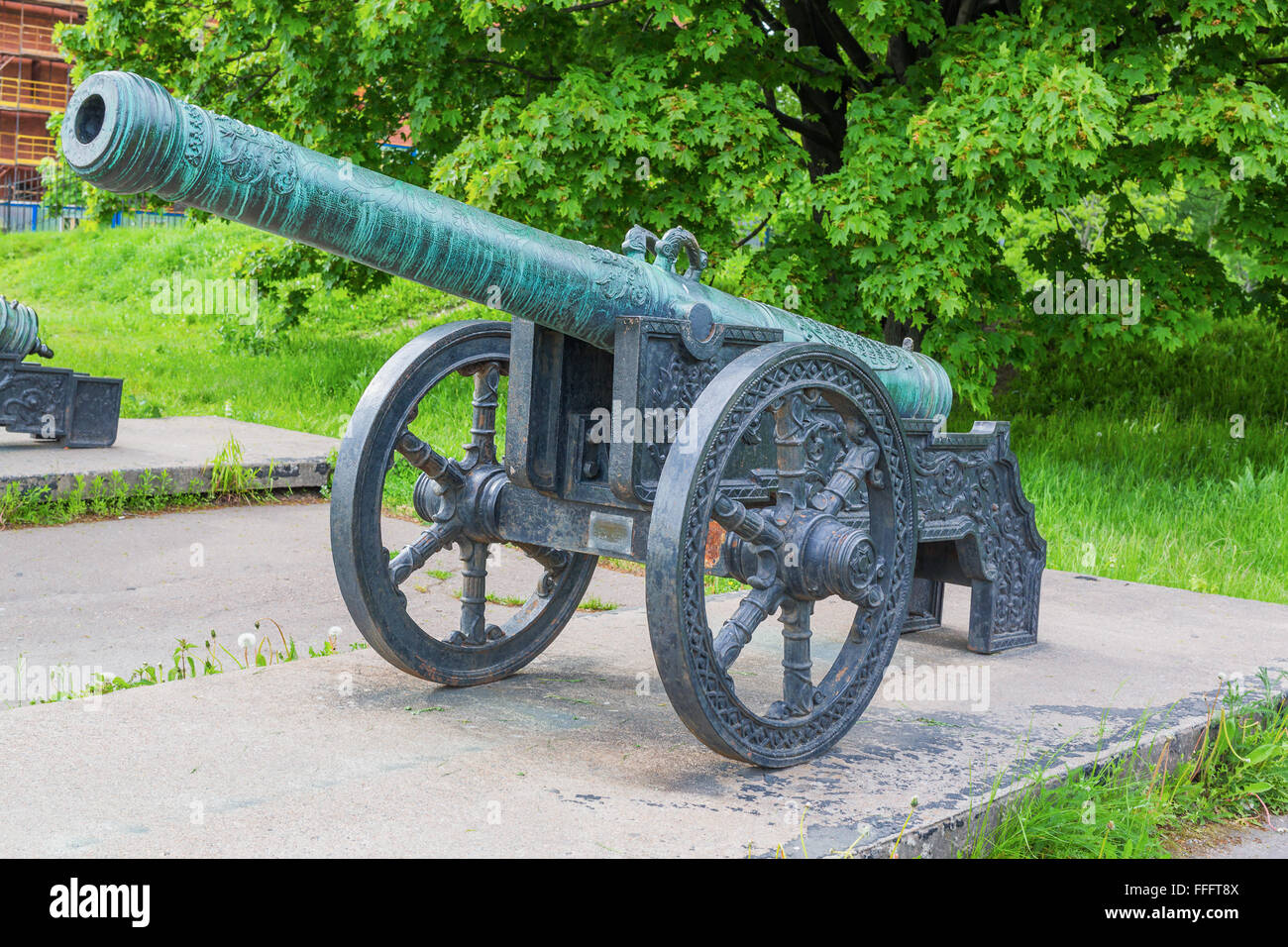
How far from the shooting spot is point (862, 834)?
98.6 inches

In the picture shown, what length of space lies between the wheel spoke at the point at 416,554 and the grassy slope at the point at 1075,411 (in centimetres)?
347

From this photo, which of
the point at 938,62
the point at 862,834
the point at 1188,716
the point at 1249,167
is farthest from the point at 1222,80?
the point at 862,834

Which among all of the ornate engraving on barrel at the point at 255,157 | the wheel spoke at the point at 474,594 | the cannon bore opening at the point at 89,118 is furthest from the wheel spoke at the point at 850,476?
the cannon bore opening at the point at 89,118

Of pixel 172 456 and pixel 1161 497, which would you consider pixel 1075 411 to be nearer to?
pixel 1161 497

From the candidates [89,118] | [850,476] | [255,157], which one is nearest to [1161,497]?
[850,476]

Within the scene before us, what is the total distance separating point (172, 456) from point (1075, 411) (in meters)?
6.31

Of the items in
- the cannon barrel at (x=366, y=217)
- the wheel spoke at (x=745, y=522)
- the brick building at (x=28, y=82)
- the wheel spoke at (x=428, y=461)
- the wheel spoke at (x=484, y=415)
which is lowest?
the wheel spoke at (x=745, y=522)

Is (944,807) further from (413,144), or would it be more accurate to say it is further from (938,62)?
(413,144)

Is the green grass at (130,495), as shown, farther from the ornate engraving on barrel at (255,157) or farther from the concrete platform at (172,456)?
the ornate engraving on barrel at (255,157)

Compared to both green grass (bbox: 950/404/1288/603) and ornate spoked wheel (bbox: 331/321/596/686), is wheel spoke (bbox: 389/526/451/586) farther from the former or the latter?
green grass (bbox: 950/404/1288/603)

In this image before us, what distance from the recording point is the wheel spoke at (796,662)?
2.95 meters

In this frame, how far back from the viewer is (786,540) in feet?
9.52

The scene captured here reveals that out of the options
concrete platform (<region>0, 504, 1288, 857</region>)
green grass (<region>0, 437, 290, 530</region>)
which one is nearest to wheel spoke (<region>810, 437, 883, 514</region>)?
concrete platform (<region>0, 504, 1288, 857</region>)

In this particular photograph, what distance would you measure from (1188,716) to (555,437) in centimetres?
181
